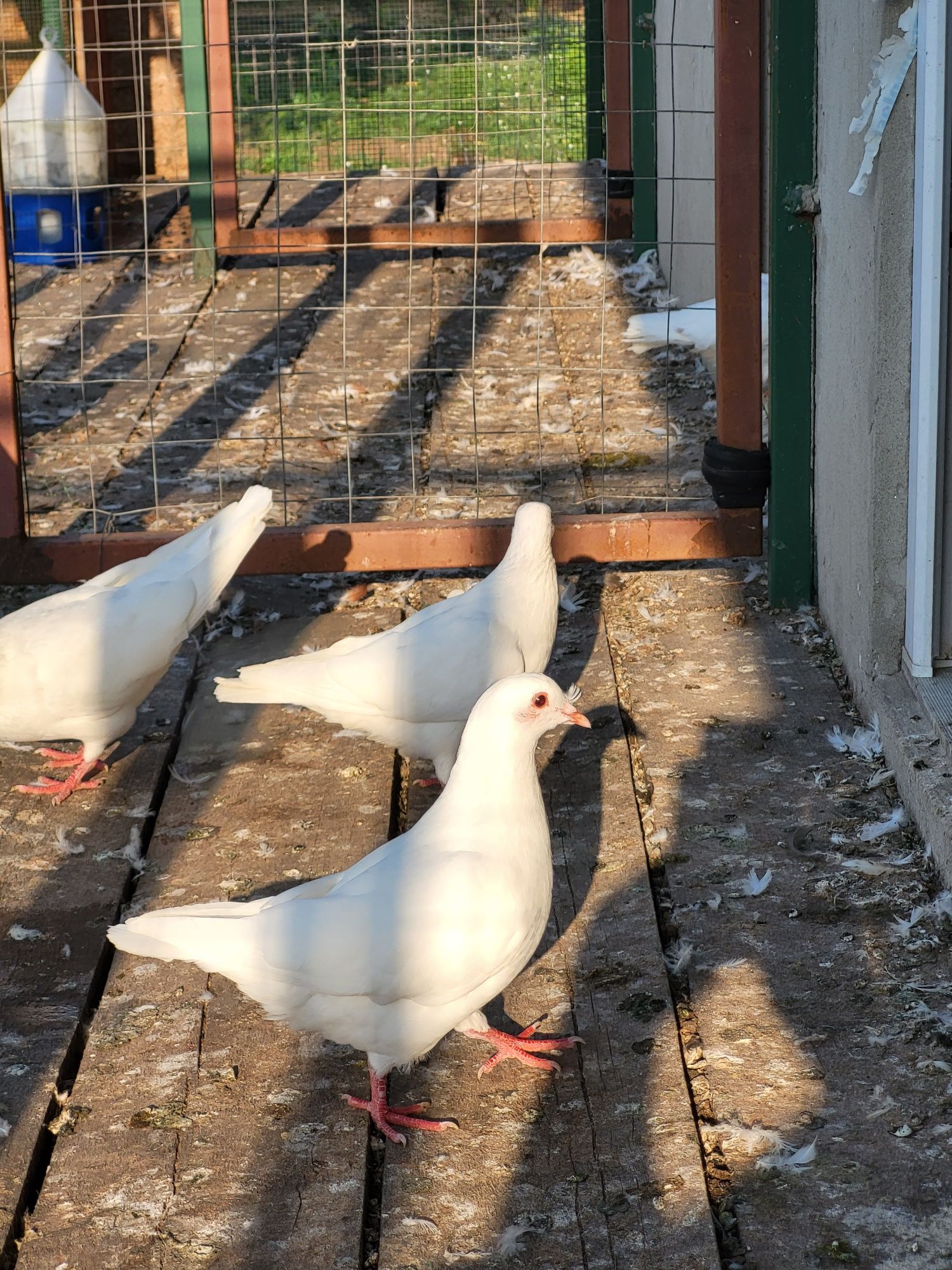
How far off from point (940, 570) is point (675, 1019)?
1309mm

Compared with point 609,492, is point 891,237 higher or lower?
higher

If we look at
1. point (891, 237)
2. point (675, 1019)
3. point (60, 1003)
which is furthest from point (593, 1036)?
point (891, 237)

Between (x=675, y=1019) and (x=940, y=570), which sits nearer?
(x=675, y=1019)

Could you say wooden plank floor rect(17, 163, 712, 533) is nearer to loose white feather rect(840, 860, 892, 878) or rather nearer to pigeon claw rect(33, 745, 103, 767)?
pigeon claw rect(33, 745, 103, 767)

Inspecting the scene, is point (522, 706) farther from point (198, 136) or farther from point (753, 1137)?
point (198, 136)

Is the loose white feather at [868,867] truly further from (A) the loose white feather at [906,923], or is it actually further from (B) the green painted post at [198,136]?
(B) the green painted post at [198,136]

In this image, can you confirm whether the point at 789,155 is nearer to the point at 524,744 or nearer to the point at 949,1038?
the point at 524,744

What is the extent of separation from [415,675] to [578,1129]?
4.07 feet

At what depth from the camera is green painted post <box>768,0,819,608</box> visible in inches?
153

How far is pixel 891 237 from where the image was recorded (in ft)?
10.4

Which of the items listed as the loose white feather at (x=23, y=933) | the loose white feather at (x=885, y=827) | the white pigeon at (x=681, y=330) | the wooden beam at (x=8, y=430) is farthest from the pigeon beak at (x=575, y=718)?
the white pigeon at (x=681, y=330)

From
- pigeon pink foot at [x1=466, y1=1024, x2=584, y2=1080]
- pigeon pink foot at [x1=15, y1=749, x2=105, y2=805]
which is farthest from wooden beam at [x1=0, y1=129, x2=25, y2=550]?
pigeon pink foot at [x1=466, y1=1024, x2=584, y2=1080]

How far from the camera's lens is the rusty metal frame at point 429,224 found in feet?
28.5

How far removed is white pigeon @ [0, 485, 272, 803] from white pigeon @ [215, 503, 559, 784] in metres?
0.31
